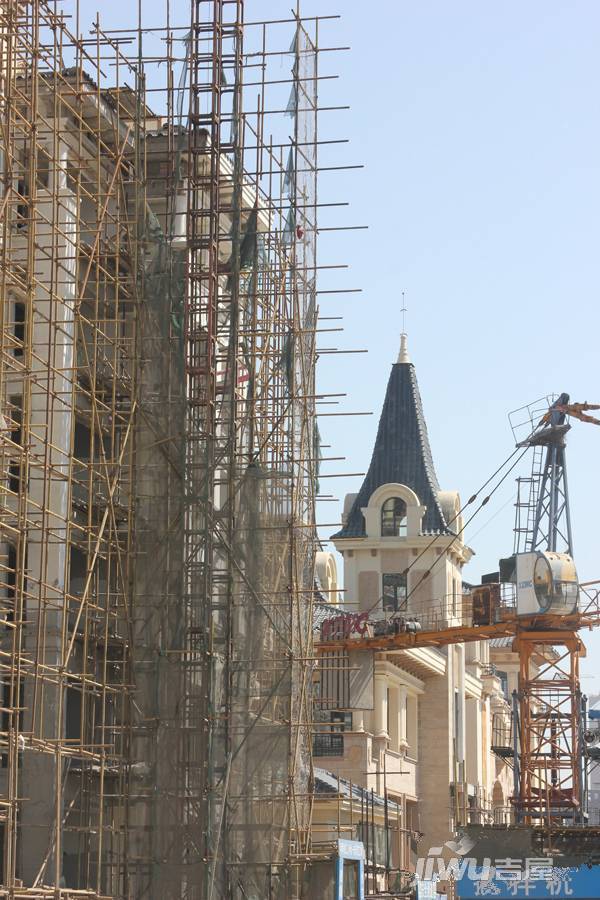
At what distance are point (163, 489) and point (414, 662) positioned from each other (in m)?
37.2

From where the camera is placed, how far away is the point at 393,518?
80688mm

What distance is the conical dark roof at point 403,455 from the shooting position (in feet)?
266

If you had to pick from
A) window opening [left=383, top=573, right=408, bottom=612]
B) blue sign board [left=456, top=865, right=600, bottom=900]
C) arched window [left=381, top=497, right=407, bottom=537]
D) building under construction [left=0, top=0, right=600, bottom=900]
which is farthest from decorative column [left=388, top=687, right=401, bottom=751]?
building under construction [left=0, top=0, right=600, bottom=900]

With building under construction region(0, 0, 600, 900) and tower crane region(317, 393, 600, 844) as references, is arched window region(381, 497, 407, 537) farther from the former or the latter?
building under construction region(0, 0, 600, 900)

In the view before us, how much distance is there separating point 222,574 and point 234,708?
2603 millimetres

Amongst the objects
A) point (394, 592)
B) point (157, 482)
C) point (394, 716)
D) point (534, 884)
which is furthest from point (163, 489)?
point (394, 592)

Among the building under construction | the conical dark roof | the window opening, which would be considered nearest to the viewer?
the building under construction

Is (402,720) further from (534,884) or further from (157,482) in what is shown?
(157,482)

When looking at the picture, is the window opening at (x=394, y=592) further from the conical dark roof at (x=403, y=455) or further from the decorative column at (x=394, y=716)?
the decorative column at (x=394, y=716)

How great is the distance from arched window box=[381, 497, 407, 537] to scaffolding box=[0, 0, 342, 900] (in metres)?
42.0

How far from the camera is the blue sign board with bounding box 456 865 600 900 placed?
57250 millimetres

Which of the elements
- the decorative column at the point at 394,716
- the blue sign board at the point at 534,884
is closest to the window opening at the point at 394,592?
the decorative column at the point at 394,716

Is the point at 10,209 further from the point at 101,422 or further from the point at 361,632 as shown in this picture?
the point at 361,632

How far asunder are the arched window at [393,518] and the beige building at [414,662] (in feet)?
0.15
